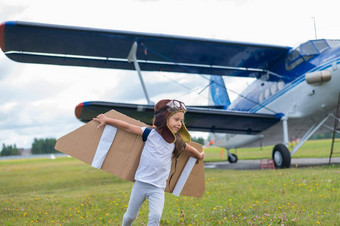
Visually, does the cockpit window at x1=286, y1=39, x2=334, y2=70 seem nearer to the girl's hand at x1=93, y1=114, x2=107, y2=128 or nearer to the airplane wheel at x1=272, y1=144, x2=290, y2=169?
the airplane wheel at x1=272, y1=144, x2=290, y2=169

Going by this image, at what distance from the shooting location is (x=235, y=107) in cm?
1265

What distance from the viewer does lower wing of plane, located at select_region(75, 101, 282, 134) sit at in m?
8.77

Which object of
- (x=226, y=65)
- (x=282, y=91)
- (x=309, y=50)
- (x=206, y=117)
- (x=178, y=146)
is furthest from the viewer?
(x=226, y=65)

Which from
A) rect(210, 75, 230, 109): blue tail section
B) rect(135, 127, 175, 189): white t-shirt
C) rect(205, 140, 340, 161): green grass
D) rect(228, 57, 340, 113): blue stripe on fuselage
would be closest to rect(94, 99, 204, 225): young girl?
rect(135, 127, 175, 189): white t-shirt

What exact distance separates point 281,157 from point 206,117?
2.39 metres

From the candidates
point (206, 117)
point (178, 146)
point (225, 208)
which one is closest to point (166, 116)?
point (178, 146)

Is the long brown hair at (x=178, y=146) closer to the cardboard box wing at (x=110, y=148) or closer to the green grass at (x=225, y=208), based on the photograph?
the cardboard box wing at (x=110, y=148)

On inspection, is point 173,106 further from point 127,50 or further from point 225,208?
point 127,50

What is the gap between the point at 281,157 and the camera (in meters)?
8.64

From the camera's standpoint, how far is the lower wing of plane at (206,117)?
877 cm

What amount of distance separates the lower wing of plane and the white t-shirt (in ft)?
19.5

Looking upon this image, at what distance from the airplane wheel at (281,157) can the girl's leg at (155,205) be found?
261 inches

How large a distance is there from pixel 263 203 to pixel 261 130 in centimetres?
723

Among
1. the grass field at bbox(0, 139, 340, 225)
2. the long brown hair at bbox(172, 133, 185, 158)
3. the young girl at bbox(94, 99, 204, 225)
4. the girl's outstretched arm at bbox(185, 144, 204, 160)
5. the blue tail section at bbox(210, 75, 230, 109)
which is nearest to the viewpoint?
the young girl at bbox(94, 99, 204, 225)
